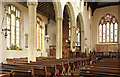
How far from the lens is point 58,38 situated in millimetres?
12062

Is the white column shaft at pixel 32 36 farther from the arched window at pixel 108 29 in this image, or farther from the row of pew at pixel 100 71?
the arched window at pixel 108 29

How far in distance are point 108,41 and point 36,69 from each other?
22.2 metres

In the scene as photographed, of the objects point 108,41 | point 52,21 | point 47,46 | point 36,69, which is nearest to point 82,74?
point 36,69

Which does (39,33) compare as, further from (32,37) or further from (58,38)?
(32,37)

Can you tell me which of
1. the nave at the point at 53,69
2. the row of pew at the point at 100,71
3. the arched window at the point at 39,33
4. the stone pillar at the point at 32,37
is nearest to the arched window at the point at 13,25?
the arched window at the point at 39,33

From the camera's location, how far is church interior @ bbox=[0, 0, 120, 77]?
4.46 m

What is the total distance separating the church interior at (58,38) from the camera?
446cm

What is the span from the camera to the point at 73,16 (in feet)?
51.1

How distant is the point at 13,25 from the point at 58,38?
14.8ft

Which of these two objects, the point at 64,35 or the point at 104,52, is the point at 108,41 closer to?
the point at 104,52

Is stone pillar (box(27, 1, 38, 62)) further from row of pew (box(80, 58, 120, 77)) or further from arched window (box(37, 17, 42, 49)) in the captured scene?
arched window (box(37, 17, 42, 49))

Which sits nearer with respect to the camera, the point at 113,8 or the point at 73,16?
the point at 73,16

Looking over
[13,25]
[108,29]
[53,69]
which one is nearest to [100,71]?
[53,69]

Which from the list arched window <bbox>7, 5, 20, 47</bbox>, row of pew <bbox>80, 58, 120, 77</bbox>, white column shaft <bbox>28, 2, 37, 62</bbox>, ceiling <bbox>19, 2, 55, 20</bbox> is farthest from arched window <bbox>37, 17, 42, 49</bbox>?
row of pew <bbox>80, 58, 120, 77</bbox>
